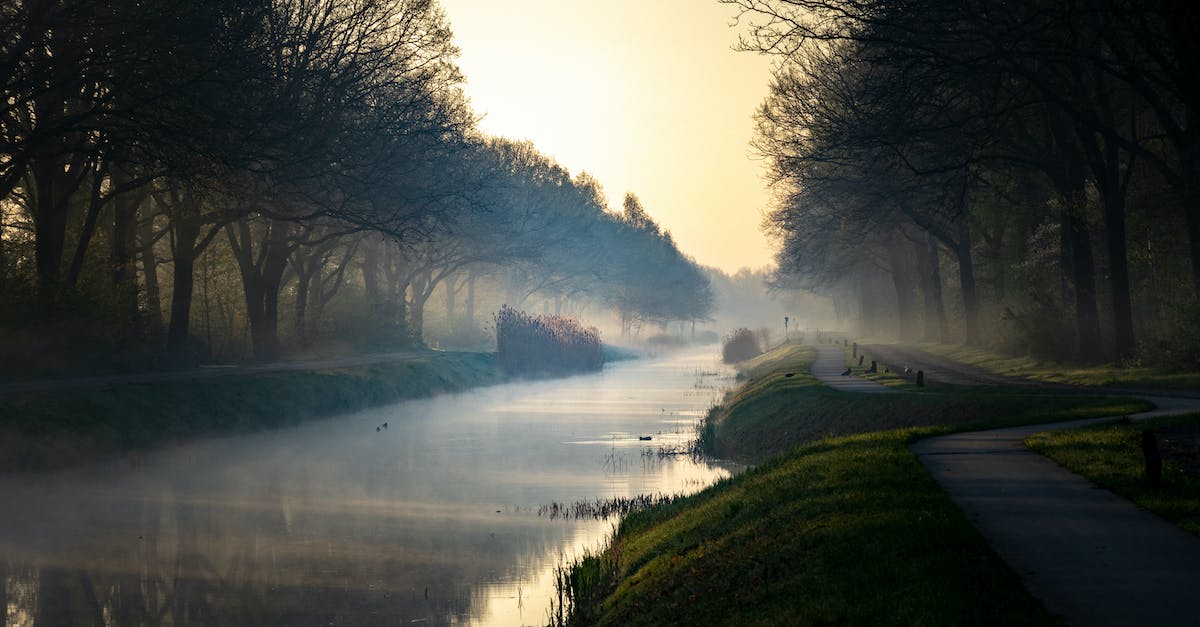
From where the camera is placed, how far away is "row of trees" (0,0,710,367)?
27156mm

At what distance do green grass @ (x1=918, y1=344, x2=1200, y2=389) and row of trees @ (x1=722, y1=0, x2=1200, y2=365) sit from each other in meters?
0.89

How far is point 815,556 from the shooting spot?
11.5 m

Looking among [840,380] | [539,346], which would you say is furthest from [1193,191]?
[539,346]

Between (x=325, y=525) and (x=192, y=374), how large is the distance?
18433mm

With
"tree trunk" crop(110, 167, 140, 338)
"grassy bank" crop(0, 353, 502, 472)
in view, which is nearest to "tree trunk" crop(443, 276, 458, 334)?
"grassy bank" crop(0, 353, 502, 472)

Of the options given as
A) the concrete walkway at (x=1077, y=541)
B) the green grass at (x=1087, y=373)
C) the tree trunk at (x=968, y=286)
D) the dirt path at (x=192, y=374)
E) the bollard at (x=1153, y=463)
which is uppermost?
the tree trunk at (x=968, y=286)

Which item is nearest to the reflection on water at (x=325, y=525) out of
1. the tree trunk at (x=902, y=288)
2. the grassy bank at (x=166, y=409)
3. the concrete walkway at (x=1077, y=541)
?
the grassy bank at (x=166, y=409)

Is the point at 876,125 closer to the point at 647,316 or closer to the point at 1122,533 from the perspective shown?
the point at 1122,533

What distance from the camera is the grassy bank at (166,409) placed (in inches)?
1037

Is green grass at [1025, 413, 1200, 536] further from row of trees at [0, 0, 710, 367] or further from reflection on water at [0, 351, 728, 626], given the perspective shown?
row of trees at [0, 0, 710, 367]

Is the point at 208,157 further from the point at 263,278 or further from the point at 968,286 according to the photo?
the point at 968,286

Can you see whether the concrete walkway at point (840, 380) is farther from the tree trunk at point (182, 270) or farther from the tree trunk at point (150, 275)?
the tree trunk at point (150, 275)

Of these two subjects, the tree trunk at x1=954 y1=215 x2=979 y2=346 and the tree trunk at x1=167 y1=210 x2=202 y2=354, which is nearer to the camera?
the tree trunk at x1=167 y1=210 x2=202 y2=354

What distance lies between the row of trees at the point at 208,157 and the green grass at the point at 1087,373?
23.3m
